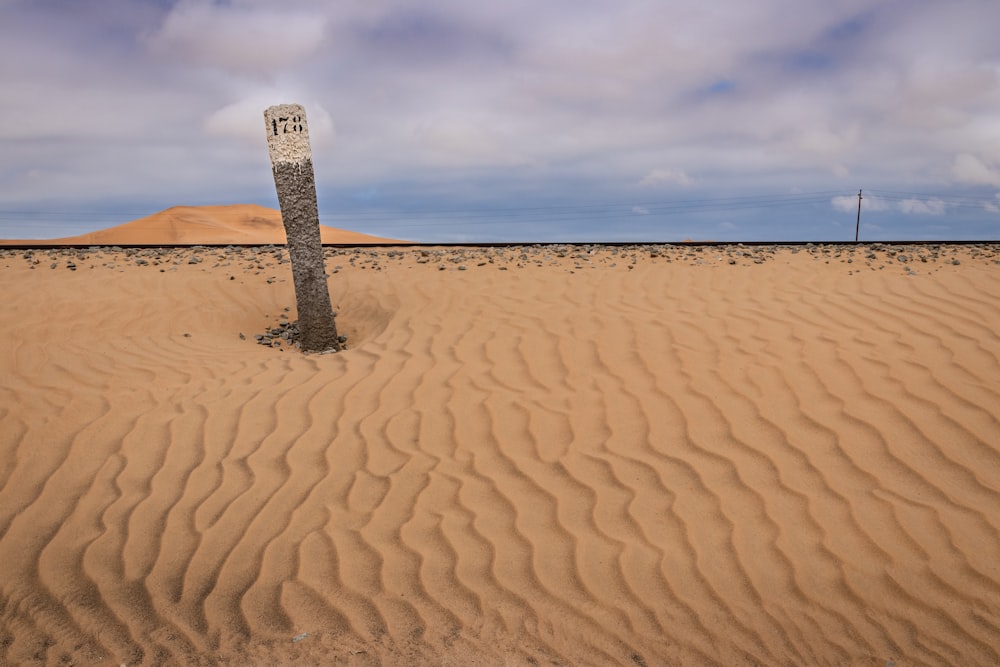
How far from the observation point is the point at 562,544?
330 cm

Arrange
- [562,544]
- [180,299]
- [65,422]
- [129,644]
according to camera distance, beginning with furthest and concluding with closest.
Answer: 1. [180,299]
2. [65,422]
3. [562,544]
4. [129,644]

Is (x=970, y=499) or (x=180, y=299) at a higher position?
(x=180, y=299)

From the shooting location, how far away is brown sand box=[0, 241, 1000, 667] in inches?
112

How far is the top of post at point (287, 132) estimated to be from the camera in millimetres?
6281

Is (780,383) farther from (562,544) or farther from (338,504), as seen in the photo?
(338,504)

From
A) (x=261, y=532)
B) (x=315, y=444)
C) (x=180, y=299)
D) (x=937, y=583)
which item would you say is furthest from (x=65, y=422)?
(x=937, y=583)

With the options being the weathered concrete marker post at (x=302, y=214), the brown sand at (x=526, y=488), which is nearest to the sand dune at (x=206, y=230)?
the weathered concrete marker post at (x=302, y=214)

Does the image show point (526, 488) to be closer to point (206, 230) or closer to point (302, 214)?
point (302, 214)

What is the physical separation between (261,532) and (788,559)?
8.60ft

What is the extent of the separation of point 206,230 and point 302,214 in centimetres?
2855

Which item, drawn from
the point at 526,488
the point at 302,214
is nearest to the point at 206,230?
the point at 302,214

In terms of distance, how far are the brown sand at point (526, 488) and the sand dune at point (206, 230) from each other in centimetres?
2358

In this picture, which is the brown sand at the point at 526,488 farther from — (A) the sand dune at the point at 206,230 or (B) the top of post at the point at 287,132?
(A) the sand dune at the point at 206,230

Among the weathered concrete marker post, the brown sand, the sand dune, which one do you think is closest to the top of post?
the weathered concrete marker post
